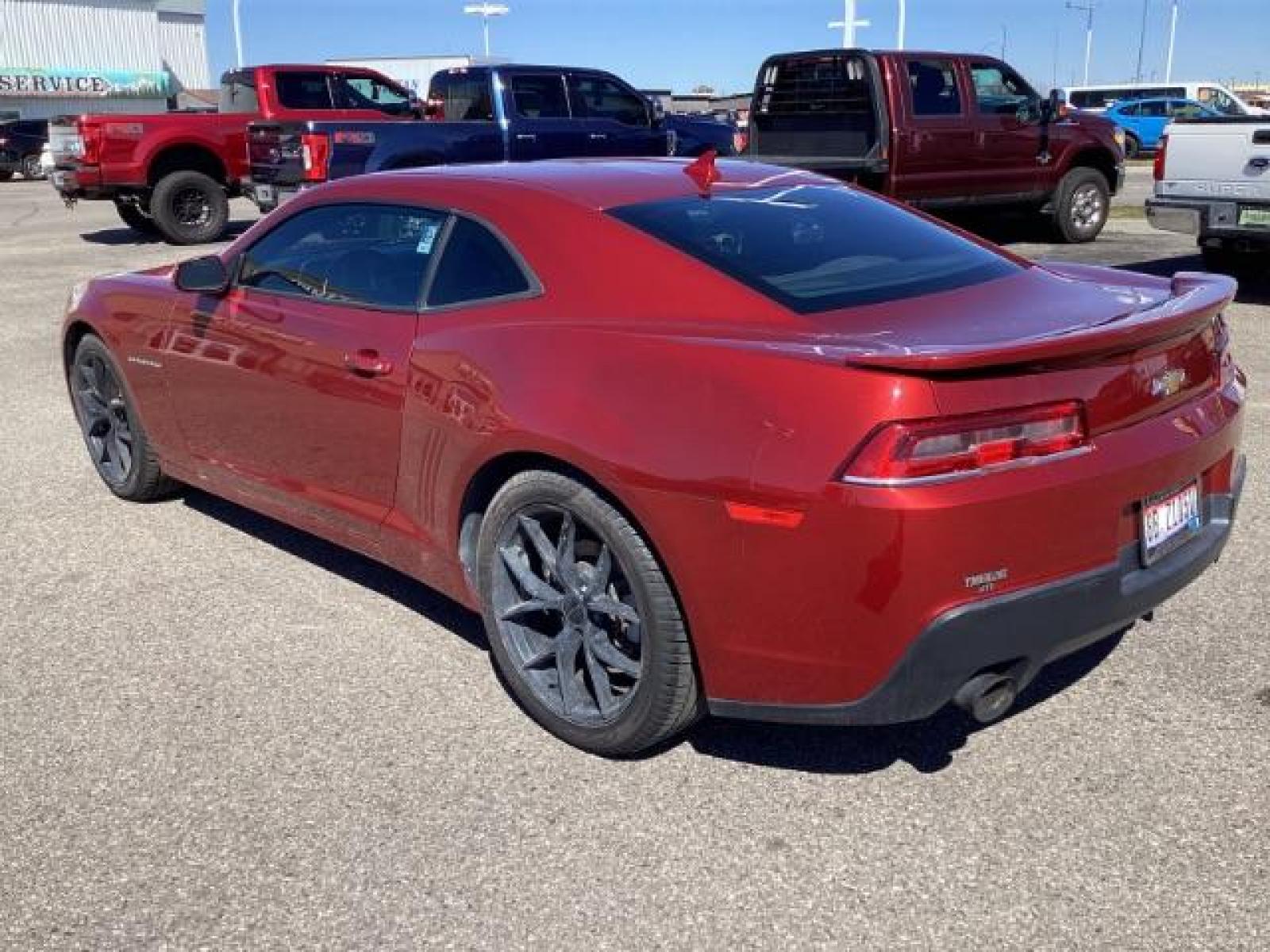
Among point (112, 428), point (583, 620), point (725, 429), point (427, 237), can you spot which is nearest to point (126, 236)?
point (112, 428)

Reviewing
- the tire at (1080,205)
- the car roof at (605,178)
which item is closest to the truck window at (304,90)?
the tire at (1080,205)

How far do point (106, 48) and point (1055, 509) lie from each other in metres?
59.6

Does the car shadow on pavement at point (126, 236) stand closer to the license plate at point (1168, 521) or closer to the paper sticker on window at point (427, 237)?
the paper sticker on window at point (427, 237)

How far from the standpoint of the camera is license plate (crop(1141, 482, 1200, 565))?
115 inches

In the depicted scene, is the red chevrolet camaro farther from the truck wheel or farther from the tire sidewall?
the truck wheel

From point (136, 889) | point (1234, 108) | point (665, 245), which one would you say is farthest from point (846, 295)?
point (1234, 108)

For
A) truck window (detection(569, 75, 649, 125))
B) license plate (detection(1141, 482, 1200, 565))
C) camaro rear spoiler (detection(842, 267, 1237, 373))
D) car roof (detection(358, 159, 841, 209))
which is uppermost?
truck window (detection(569, 75, 649, 125))

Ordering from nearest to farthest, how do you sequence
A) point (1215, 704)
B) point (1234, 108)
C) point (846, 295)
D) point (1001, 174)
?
point (846, 295) < point (1215, 704) < point (1001, 174) < point (1234, 108)

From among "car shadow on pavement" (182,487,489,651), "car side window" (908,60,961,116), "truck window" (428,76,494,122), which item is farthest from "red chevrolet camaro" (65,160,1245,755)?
"truck window" (428,76,494,122)

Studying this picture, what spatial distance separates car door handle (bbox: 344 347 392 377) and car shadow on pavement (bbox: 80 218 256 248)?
13.5 metres

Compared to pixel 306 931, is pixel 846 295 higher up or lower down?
higher up

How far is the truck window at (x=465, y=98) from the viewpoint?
47.2 feet

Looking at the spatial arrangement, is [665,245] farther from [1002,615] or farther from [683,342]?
[1002,615]

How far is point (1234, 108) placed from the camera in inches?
1323
